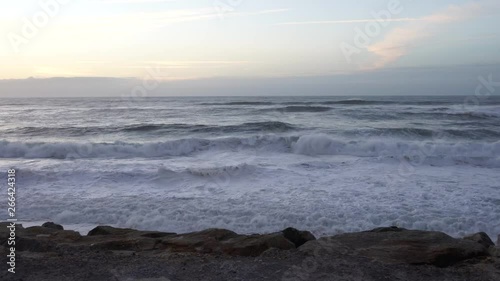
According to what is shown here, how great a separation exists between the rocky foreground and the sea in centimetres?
167

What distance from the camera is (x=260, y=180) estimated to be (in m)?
10.0

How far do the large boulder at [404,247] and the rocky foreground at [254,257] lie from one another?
0.04ft

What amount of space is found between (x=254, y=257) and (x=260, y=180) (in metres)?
5.55

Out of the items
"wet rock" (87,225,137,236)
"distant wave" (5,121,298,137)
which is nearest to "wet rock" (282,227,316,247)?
"wet rock" (87,225,137,236)

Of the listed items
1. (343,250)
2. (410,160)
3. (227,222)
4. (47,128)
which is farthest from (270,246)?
(47,128)

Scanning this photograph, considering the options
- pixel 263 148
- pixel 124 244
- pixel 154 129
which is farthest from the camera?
pixel 154 129

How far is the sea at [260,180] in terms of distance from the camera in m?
7.05

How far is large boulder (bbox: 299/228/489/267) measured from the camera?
14.3ft

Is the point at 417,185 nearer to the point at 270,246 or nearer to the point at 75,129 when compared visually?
the point at 270,246

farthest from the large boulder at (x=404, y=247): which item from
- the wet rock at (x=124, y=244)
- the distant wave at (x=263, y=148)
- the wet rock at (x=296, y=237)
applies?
the distant wave at (x=263, y=148)

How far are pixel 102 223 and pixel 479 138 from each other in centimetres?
1712

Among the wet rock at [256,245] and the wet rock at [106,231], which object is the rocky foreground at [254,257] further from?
the wet rock at [106,231]

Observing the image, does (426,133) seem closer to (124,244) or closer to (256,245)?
(256,245)

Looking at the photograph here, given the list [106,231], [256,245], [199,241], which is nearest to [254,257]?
[256,245]
